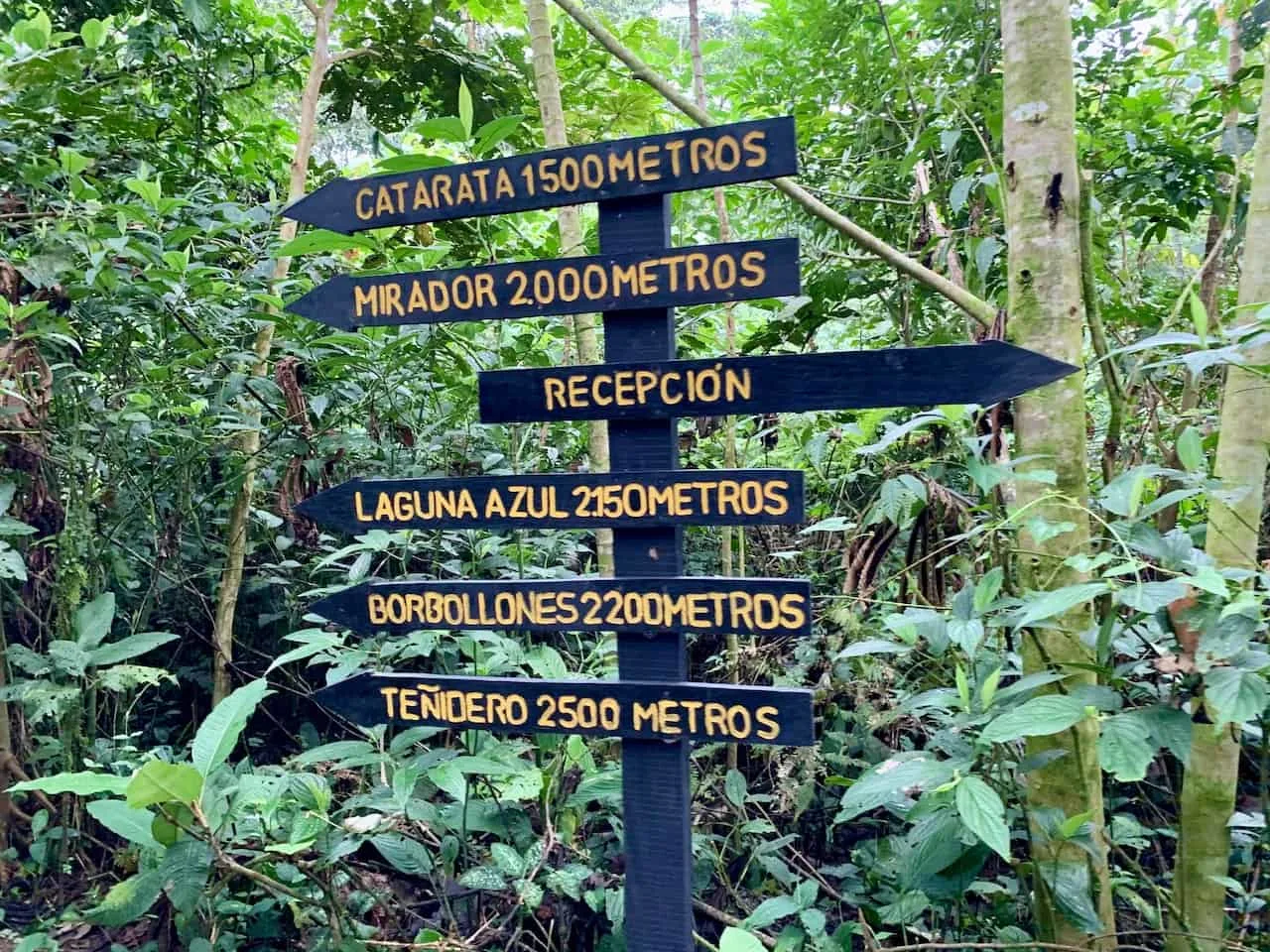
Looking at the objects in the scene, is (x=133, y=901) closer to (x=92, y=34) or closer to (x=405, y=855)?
(x=405, y=855)

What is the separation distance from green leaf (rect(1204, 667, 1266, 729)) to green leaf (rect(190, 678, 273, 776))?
1.82 metres

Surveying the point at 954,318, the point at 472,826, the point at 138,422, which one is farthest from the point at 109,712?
the point at 954,318

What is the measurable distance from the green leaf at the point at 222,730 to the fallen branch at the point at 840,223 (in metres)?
1.67

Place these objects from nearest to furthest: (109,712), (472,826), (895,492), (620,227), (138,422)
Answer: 1. (620,227)
2. (895,492)
3. (472,826)
4. (138,422)
5. (109,712)

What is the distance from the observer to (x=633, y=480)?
68.1 inches

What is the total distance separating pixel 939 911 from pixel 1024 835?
295 mm

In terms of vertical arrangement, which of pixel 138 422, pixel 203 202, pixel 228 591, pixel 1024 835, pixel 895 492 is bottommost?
pixel 1024 835

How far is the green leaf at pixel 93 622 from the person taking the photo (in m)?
2.42

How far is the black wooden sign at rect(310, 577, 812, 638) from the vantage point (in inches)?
64.4

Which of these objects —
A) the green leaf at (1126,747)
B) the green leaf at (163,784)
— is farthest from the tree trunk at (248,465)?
the green leaf at (1126,747)

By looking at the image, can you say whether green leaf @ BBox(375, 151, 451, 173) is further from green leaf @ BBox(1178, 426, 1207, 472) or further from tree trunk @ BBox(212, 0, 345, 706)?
green leaf @ BBox(1178, 426, 1207, 472)

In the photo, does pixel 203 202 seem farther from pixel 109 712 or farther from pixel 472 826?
pixel 472 826

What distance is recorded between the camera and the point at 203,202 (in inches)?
132

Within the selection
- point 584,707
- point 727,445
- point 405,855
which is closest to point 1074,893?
point 584,707
